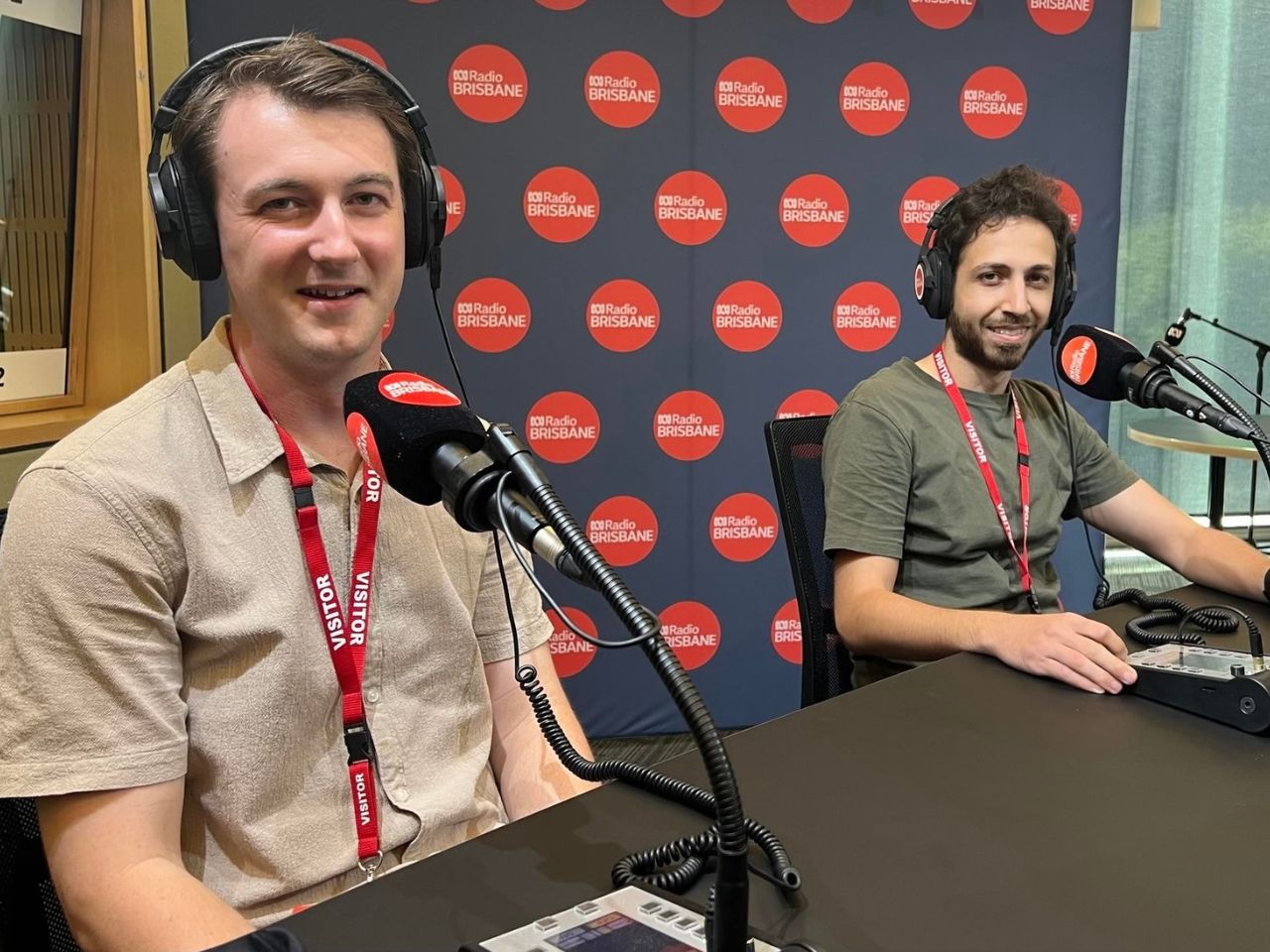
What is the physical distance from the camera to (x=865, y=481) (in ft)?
6.36

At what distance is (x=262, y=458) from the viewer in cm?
111

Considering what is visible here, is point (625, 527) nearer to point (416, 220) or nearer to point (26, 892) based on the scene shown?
point (416, 220)

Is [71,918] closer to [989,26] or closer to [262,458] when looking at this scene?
[262,458]

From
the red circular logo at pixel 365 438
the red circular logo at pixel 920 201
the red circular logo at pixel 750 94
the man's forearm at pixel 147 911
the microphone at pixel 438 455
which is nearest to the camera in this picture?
the microphone at pixel 438 455

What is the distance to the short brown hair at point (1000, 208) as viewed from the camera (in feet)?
6.98

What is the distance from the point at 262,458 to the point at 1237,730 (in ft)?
3.48

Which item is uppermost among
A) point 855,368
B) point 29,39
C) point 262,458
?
point 29,39

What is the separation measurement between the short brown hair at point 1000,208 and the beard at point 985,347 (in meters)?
0.13

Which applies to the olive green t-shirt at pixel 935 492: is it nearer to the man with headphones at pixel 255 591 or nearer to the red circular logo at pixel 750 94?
the man with headphones at pixel 255 591

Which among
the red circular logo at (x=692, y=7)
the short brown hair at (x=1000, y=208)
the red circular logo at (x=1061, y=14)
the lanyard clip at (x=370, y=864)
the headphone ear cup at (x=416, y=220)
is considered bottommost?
the lanyard clip at (x=370, y=864)

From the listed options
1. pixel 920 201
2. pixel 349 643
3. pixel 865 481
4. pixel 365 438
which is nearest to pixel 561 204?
pixel 920 201

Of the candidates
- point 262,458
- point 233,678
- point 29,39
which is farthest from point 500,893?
point 29,39

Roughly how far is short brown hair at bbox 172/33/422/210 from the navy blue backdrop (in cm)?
200

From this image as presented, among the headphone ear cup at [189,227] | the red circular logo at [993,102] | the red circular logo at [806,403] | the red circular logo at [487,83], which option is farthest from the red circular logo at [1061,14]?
the headphone ear cup at [189,227]
